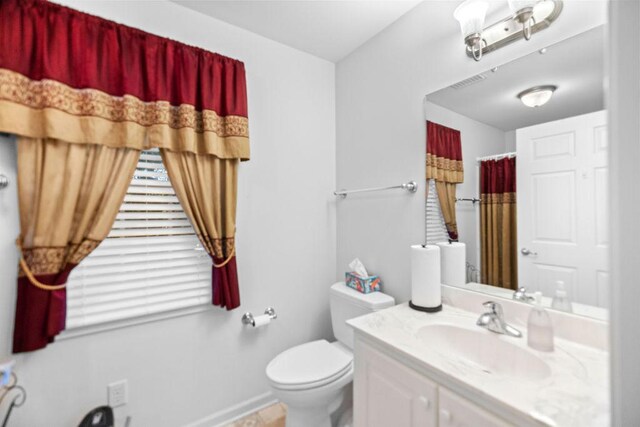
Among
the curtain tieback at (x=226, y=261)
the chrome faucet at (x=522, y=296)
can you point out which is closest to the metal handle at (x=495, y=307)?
the chrome faucet at (x=522, y=296)

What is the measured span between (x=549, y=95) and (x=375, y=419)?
1.49 meters

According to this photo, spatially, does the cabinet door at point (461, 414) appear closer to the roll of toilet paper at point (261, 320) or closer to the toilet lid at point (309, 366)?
the toilet lid at point (309, 366)

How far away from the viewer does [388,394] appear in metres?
1.04

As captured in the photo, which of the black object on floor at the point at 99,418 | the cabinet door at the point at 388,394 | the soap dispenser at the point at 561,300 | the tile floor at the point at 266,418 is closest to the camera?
the cabinet door at the point at 388,394

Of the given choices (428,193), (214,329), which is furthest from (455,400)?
(214,329)

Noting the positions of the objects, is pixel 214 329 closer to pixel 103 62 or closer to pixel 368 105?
pixel 103 62

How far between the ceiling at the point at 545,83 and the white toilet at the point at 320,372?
1.13m

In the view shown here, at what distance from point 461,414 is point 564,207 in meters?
0.85

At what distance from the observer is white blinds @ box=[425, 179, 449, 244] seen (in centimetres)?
147

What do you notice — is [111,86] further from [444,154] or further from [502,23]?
[502,23]

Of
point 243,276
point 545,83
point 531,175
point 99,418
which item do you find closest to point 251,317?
point 243,276

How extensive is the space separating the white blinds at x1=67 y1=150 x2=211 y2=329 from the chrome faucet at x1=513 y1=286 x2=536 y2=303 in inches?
62.1

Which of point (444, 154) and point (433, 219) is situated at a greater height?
point (444, 154)

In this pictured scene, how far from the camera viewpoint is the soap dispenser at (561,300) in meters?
1.04
